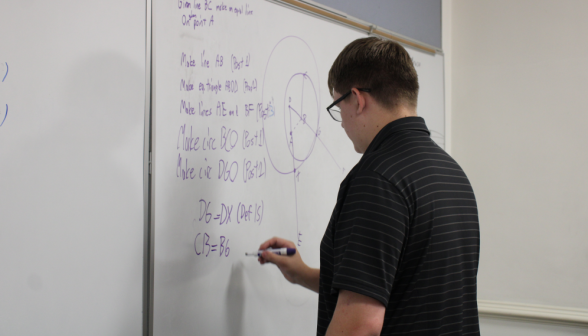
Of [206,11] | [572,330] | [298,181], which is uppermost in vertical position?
[206,11]

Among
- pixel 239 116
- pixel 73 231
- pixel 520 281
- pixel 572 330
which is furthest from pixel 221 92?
pixel 572 330

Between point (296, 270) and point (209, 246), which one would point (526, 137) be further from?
point (209, 246)

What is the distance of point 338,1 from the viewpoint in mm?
1493

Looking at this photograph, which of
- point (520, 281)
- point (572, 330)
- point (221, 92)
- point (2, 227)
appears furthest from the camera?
point (520, 281)

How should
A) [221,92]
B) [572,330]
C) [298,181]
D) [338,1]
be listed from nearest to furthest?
[221,92], [298,181], [338,1], [572,330]

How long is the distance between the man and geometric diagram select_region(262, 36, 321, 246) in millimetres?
424

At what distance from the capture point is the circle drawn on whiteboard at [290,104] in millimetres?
1227

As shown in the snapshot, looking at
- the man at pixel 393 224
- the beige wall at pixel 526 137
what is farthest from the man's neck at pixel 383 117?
the beige wall at pixel 526 137

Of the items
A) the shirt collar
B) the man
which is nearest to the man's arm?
the man

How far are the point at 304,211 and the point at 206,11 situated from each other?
692 mm

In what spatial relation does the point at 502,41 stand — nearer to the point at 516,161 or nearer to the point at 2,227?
the point at 516,161

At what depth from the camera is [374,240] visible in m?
0.63

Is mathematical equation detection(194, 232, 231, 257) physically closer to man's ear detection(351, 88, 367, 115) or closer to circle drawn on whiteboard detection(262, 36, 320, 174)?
circle drawn on whiteboard detection(262, 36, 320, 174)

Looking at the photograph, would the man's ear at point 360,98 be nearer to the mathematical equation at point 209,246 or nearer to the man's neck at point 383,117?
the man's neck at point 383,117
